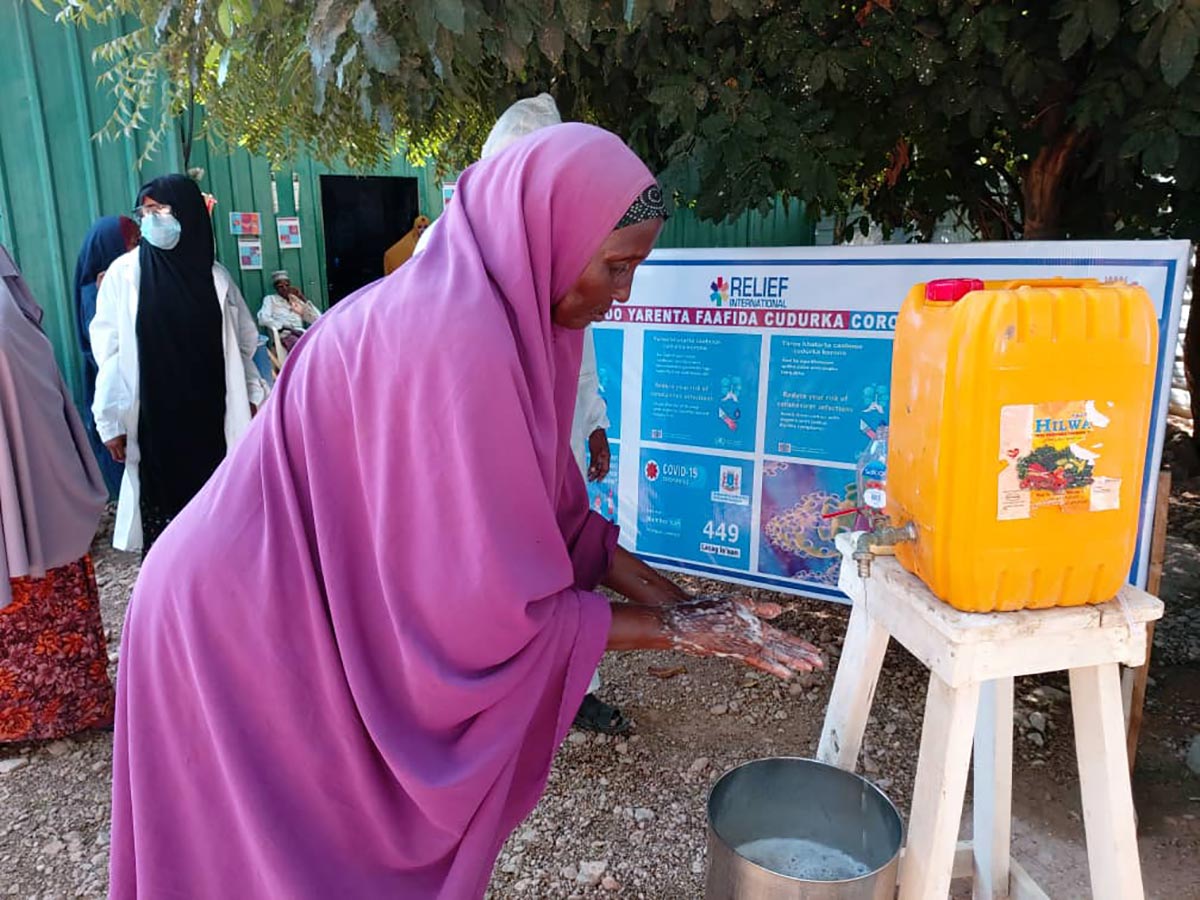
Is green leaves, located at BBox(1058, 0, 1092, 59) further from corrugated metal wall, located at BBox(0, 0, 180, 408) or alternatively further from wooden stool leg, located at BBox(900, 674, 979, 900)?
corrugated metal wall, located at BBox(0, 0, 180, 408)

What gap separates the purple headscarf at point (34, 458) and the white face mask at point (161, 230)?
2.62ft

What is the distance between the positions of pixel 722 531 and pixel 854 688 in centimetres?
153

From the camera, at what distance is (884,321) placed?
2.73 metres

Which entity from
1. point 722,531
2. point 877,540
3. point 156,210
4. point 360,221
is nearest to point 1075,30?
point 877,540

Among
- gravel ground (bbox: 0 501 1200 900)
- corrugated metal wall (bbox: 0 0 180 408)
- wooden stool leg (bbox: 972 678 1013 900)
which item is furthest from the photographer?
corrugated metal wall (bbox: 0 0 180 408)

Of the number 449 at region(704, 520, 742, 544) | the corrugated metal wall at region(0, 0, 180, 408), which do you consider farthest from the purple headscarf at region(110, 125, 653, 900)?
the corrugated metal wall at region(0, 0, 180, 408)

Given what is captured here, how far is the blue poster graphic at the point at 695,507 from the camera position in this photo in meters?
3.12

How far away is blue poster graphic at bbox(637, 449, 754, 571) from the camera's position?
312 cm

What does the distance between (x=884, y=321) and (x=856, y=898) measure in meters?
1.80

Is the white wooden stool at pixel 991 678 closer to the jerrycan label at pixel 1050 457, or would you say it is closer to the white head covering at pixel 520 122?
the jerrycan label at pixel 1050 457

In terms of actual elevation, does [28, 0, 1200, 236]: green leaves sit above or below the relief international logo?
above

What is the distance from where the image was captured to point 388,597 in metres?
1.18

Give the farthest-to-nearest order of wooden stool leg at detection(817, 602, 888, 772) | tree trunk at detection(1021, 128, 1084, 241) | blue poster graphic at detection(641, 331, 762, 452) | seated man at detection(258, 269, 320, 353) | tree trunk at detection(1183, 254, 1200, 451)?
1. seated man at detection(258, 269, 320, 353)
2. tree trunk at detection(1183, 254, 1200, 451)
3. tree trunk at detection(1021, 128, 1084, 241)
4. blue poster graphic at detection(641, 331, 762, 452)
5. wooden stool leg at detection(817, 602, 888, 772)

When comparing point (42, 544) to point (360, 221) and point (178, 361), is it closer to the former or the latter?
point (178, 361)
